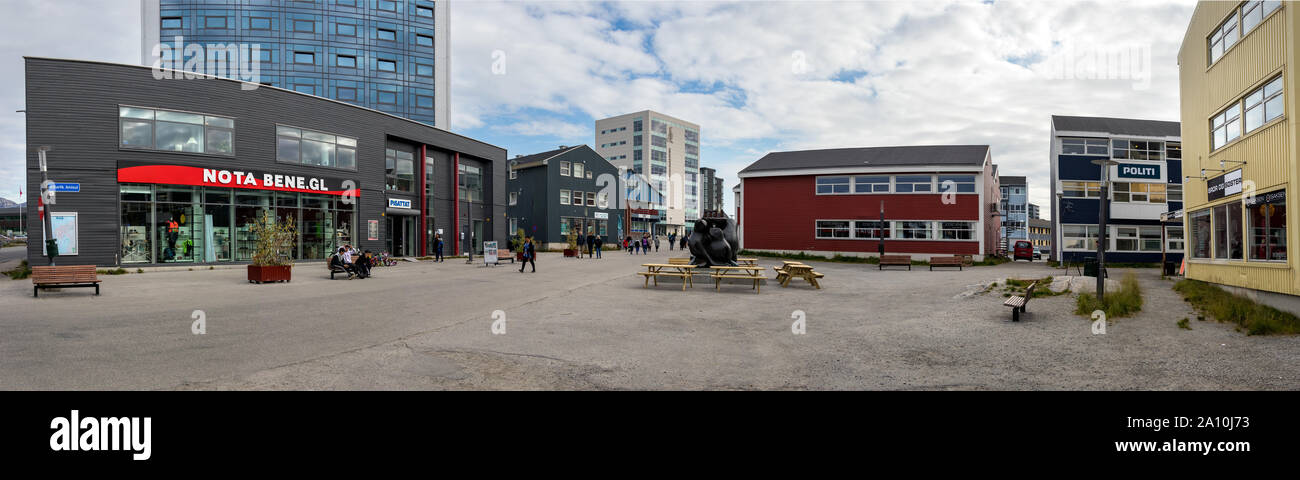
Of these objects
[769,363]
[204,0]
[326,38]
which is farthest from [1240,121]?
[204,0]

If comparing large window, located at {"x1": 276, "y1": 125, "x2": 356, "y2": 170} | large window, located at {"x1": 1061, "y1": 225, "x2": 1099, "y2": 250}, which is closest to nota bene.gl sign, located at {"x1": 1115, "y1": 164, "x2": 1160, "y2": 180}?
large window, located at {"x1": 1061, "y1": 225, "x2": 1099, "y2": 250}

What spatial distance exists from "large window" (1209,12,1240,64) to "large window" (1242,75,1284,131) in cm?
176

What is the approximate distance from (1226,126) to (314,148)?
3475cm

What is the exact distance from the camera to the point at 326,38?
49.9 metres

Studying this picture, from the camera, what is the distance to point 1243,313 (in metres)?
9.90

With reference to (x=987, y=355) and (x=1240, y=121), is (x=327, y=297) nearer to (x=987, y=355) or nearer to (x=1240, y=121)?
(x=987, y=355)

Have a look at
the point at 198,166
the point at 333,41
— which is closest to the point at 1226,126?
the point at 198,166

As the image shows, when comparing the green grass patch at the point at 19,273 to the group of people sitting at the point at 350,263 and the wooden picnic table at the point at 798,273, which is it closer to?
the group of people sitting at the point at 350,263

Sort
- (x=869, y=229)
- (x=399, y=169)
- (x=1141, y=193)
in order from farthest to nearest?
(x=869, y=229), (x=1141, y=193), (x=399, y=169)

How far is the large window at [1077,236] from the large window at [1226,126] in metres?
23.2

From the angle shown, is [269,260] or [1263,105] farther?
[269,260]

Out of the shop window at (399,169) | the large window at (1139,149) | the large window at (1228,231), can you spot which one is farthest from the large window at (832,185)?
the shop window at (399,169)

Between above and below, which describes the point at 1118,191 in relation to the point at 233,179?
below

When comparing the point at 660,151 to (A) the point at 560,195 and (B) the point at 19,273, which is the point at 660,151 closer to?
(A) the point at 560,195
